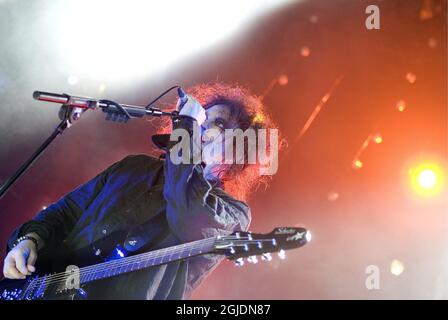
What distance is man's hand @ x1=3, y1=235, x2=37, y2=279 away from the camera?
184 cm

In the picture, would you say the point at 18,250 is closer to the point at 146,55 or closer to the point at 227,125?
the point at 227,125

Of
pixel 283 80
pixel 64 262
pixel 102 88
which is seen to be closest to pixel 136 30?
pixel 102 88

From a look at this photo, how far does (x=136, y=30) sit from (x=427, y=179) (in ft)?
5.53

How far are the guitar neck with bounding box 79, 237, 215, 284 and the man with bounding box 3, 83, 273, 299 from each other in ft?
0.15

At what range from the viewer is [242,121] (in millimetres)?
2232

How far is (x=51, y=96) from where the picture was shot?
1548mm

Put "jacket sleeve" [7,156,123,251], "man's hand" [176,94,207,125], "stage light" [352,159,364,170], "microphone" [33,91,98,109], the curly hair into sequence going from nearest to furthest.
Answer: "microphone" [33,91,98,109]
"man's hand" [176,94,207,125]
"jacket sleeve" [7,156,123,251]
the curly hair
"stage light" [352,159,364,170]

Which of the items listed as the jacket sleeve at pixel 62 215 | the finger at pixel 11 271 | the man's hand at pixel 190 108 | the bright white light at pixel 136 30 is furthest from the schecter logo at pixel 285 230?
the bright white light at pixel 136 30

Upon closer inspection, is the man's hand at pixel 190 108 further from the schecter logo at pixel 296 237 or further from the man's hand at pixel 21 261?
the man's hand at pixel 21 261

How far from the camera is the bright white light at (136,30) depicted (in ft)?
8.41

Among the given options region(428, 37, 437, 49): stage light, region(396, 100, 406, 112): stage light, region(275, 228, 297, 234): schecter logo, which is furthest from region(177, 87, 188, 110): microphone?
region(428, 37, 437, 49): stage light

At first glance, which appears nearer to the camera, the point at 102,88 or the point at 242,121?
the point at 242,121

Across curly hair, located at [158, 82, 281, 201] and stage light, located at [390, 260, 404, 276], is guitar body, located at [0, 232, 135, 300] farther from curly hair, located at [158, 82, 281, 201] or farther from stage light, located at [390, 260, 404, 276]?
stage light, located at [390, 260, 404, 276]

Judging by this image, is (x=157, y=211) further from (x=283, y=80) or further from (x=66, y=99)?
(x=283, y=80)
